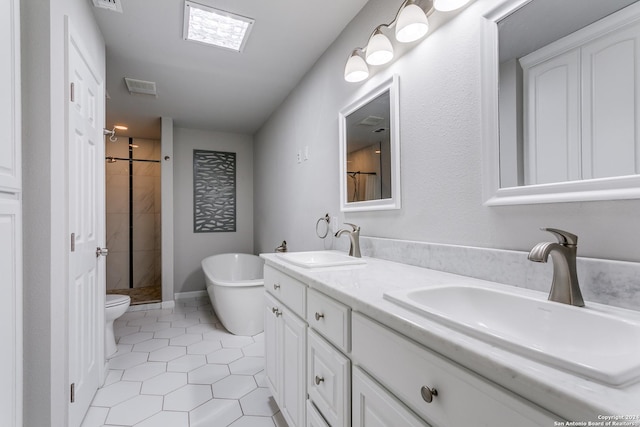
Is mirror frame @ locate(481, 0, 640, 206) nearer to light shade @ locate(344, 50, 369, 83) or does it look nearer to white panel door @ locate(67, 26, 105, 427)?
light shade @ locate(344, 50, 369, 83)

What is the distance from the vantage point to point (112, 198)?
4.41 m

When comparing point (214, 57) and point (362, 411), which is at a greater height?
point (214, 57)

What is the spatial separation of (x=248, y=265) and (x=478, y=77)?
358cm

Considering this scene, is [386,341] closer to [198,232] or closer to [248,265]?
[248,265]

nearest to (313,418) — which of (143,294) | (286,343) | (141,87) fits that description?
(286,343)

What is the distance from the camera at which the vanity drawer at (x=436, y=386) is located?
1.51 ft

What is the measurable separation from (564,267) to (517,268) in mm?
202

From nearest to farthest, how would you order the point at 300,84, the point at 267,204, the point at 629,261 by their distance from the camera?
the point at 629,261, the point at 300,84, the point at 267,204

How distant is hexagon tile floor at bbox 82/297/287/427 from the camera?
5.38ft

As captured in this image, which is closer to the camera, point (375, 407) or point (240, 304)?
point (375, 407)

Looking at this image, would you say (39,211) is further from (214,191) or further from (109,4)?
(214,191)

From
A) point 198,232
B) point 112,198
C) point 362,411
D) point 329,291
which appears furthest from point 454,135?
point 112,198

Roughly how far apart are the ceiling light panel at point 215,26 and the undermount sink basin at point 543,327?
1.94 metres

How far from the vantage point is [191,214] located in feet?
13.9
